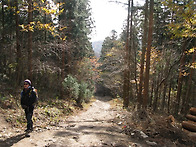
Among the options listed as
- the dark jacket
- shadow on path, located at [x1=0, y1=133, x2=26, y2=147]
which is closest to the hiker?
the dark jacket

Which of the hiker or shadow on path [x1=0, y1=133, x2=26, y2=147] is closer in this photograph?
shadow on path [x1=0, y1=133, x2=26, y2=147]

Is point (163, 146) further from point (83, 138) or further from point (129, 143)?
point (83, 138)

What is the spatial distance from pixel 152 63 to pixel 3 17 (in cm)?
1408

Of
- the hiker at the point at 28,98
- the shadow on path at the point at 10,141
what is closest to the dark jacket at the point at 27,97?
the hiker at the point at 28,98

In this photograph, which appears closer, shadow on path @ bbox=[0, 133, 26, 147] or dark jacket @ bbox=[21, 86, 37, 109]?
shadow on path @ bbox=[0, 133, 26, 147]

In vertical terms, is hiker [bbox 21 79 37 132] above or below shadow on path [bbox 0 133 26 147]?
above

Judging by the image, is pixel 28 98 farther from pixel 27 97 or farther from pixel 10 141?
pixel 10 141

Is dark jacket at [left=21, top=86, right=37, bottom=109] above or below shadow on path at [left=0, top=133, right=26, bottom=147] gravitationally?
above

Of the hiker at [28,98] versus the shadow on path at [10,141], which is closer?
the shadow on path at [10,141]

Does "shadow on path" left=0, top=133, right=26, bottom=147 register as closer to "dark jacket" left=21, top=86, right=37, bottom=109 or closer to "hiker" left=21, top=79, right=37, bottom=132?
"hiker" left=21, top=79, right=37, bottom=132

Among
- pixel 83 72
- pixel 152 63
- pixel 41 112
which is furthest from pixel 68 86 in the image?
pixel 152 63

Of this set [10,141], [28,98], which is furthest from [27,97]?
[10,141]

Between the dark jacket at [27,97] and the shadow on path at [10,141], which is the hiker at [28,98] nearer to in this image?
the dark jacket at [27,97]

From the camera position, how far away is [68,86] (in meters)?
13.8
